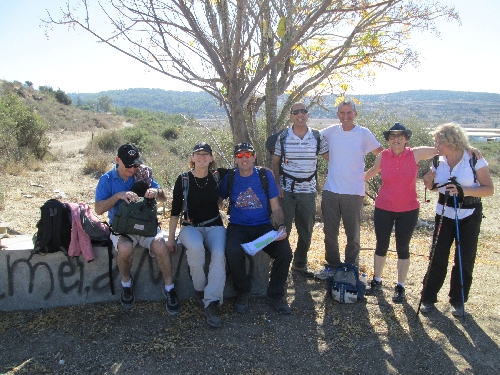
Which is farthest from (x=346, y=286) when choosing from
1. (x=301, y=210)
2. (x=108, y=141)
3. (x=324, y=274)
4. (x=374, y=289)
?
(x=108, y=141)

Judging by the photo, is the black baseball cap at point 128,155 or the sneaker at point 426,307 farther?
the sneaker at point 426,307

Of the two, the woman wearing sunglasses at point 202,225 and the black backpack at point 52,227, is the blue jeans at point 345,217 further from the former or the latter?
the black backpack at point 52,227

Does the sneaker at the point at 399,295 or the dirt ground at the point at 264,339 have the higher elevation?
the sneaker at the point at 399,295

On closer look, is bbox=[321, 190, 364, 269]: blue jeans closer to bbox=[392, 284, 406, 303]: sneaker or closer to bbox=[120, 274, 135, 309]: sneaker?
bbox=[392, 284, 406, 303]: sneaker

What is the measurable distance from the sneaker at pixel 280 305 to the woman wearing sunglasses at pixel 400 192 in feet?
3.80

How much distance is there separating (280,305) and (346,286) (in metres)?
0.72

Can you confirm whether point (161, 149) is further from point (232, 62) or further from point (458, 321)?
point (458, 321)

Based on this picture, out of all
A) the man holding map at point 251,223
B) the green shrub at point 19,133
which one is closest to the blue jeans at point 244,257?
the man holding map at point 251,223

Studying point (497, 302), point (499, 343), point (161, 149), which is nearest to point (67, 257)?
point (499, 343)

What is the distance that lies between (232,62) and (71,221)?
7.53 ft

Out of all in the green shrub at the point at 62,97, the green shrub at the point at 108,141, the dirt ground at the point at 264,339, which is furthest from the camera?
the green shrub at the point at 62,97

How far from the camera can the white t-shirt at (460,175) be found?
13.1 feet

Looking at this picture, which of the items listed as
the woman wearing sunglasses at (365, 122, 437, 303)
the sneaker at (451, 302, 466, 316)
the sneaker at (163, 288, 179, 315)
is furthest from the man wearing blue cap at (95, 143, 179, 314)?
the sneaker at (451, 302, 466, 316)

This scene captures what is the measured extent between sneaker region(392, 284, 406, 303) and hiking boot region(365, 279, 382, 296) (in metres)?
0.20
